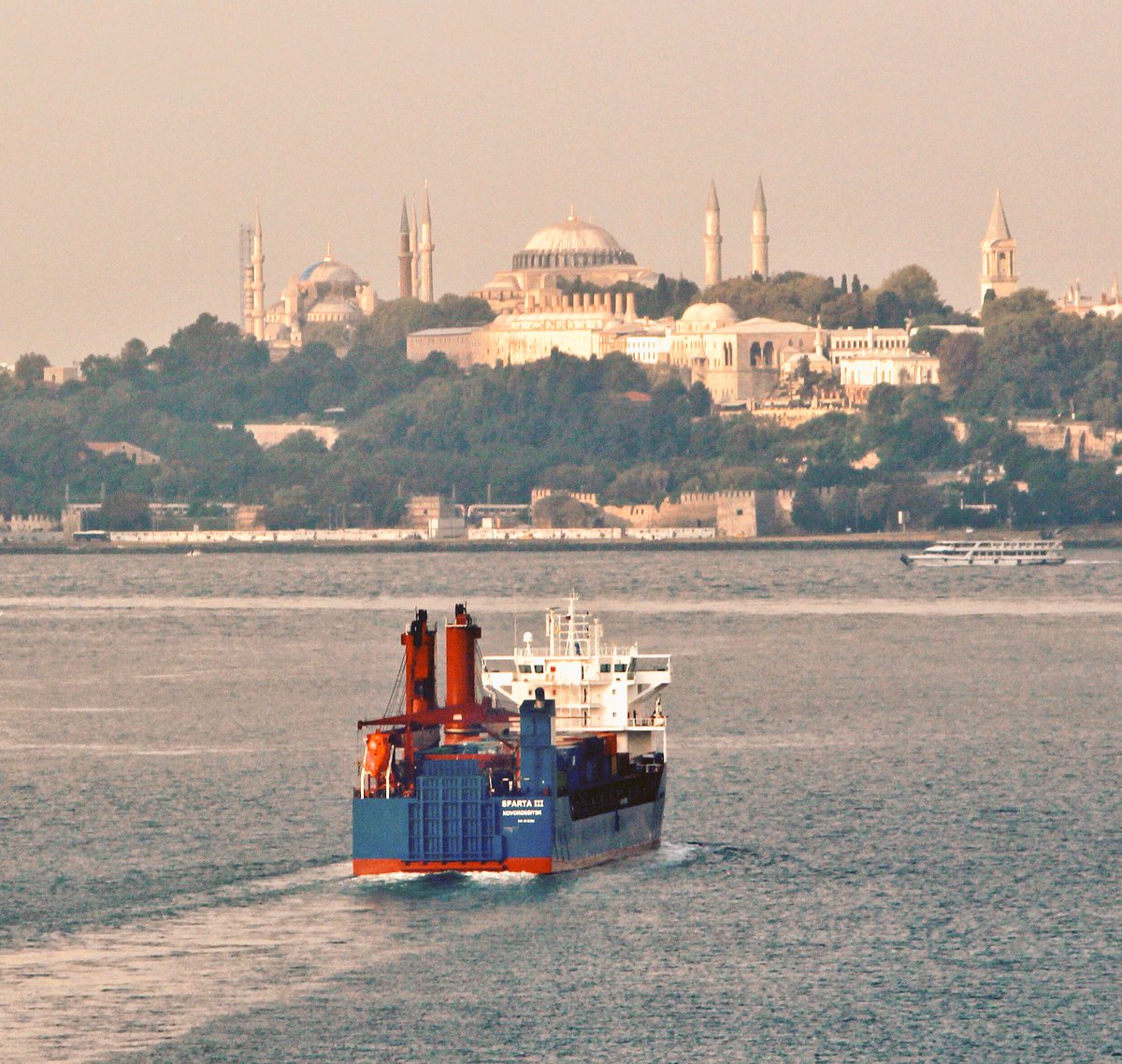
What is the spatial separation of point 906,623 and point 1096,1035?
2377 inches

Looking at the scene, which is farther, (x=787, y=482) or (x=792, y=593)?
(x=787, y=482)

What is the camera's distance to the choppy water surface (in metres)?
35.9

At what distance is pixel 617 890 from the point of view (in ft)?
137

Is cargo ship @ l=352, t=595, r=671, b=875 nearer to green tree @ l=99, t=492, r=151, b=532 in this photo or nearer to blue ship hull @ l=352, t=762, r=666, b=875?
blue ship hull @ l=352, t=762, r=666, b=875

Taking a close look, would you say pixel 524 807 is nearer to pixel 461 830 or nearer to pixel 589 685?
pixel 461 830

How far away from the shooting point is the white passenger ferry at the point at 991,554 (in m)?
146

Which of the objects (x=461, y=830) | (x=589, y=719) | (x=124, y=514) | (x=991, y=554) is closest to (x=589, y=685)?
(x=589, y=719)

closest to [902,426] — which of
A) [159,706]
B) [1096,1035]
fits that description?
[159,706]

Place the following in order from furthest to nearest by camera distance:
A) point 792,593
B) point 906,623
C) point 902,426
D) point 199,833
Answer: point 902,426 → point 792,593 → point 906,623 → point 199,833

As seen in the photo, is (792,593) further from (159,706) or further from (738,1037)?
(738,1037)

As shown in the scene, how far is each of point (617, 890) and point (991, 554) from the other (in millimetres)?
107599

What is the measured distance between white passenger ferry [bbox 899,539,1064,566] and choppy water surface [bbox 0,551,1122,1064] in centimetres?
6663

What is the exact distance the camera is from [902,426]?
192 m

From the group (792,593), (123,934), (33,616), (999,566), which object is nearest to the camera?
(123,934)
